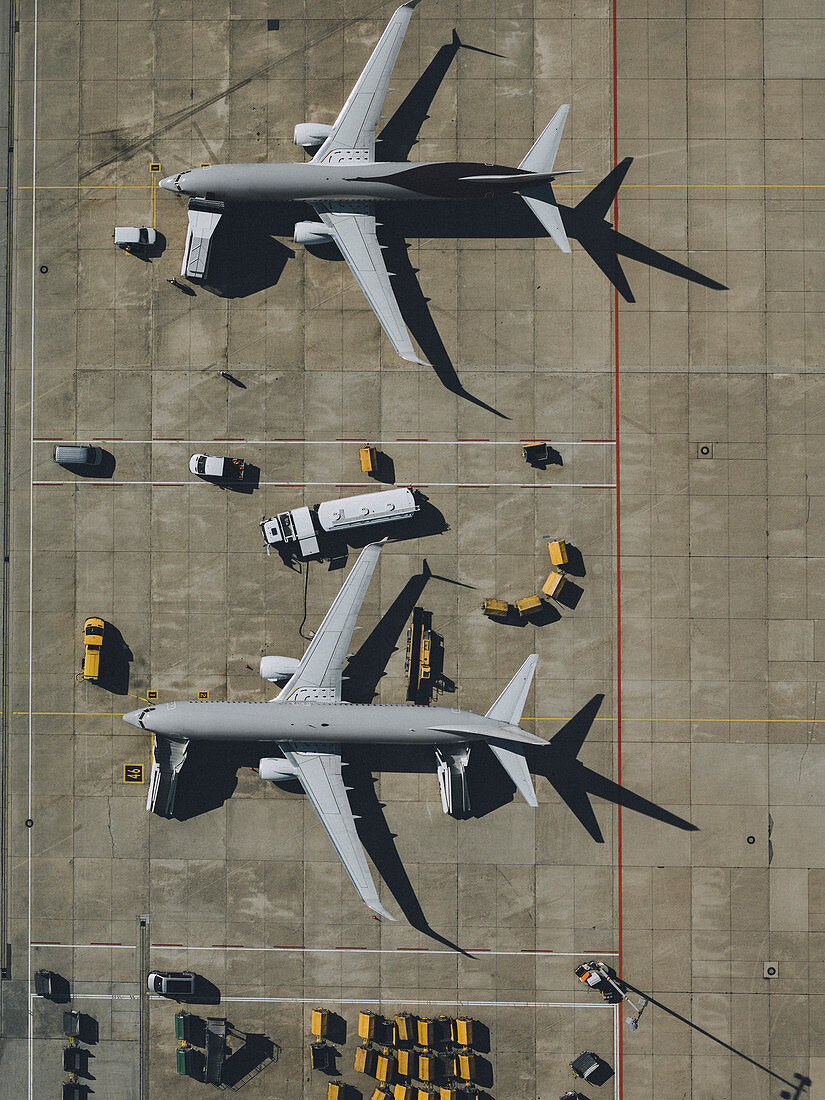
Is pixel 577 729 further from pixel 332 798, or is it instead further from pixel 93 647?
pixel 93 647

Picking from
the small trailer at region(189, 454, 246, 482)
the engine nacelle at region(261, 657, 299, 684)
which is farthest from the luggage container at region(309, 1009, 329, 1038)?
the small trailer at region(189, 454, 246, 482)

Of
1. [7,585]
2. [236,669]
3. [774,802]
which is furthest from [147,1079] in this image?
[774,802]

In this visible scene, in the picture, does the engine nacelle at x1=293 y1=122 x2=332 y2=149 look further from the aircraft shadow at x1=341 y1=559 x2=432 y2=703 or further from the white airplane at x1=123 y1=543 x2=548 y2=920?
the aircraft shadow at x1=341 y1=559 x2=432 y2=703

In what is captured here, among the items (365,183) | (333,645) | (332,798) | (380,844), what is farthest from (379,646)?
(365,183)

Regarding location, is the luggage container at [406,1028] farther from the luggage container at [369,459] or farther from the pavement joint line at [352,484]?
the luggage container at [369,459]

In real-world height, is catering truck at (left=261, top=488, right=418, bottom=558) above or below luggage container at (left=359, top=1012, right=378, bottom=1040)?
above

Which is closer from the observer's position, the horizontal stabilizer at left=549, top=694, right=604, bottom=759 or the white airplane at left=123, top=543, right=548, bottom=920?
the white airplane at left=123, top=543, right=548, bottom=920

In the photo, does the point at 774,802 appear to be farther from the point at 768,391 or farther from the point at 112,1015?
the point at 112,1015
